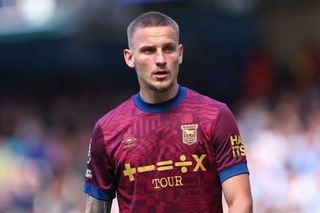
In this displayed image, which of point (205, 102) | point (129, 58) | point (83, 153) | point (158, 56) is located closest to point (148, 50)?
point (158, 56)

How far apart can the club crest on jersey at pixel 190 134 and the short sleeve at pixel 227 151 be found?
130 mm

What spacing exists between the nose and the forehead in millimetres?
83

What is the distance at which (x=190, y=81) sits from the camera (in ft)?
66.1

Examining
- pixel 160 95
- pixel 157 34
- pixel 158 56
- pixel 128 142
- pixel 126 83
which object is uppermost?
pixel 126 83

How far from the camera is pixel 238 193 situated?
673 cm

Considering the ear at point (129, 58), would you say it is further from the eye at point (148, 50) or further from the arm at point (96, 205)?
the arm at point (96, 205)

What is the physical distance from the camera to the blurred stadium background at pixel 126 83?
13.4 m

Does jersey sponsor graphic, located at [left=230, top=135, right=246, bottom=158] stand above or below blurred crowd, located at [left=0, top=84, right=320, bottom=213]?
below

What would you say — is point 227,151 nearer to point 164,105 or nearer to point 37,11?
point 164,105

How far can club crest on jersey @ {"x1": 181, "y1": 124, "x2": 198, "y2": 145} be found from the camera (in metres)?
6.85

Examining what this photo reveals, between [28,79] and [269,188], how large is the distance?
29.1 ft

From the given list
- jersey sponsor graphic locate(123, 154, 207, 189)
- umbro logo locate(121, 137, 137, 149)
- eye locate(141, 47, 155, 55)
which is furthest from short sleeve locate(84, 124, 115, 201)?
eye locate(141, 47, 155, 55)

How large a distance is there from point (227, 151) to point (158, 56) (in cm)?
73

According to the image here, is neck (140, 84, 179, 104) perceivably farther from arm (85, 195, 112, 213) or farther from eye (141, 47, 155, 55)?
arm (85, 195, 112, 213)
